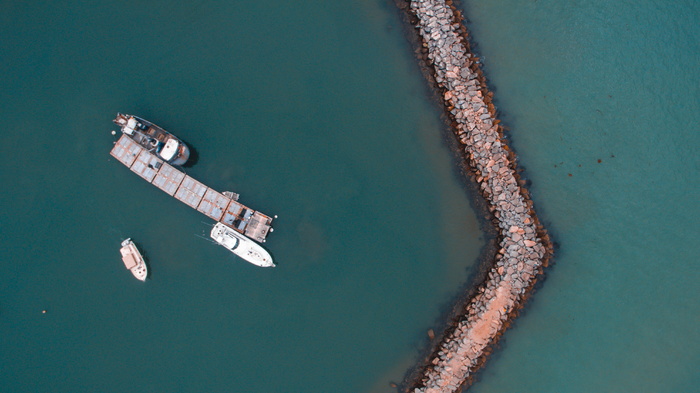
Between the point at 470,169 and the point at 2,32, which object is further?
the point at 2,32

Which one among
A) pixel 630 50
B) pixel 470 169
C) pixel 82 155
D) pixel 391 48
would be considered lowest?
pixel 82 155

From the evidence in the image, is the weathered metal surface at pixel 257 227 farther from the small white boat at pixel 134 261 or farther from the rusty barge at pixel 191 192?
the small white boat at pixel 134 261

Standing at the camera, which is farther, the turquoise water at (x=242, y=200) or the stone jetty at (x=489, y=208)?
the turquoise water at (x=242, y=200)

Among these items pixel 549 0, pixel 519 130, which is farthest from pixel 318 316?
pixel 549 0

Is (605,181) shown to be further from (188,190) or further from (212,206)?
(188,190)

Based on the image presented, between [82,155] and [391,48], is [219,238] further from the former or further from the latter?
[391,48]

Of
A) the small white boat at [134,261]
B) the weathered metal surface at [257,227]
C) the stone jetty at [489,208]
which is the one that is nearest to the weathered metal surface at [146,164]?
the small white boat at [134,261]

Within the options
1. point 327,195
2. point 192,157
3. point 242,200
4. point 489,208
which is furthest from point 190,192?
point 489,208
